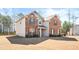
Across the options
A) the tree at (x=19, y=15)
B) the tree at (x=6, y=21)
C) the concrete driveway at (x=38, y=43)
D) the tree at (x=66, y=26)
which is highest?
the tree at (x=19, y=15)

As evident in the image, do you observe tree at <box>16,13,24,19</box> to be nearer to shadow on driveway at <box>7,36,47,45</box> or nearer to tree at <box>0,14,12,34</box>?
tree at <box>0,14,12,34</box>

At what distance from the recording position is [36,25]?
3529mm

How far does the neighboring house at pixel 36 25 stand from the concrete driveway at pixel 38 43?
97 mm

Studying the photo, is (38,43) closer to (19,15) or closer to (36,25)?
(36,25)

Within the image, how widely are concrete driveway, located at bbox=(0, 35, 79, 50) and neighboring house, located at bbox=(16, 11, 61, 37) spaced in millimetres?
97

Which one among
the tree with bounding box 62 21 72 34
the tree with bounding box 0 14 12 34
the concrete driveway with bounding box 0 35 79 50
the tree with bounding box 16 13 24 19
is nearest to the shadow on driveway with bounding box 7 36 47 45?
the concrete driveway with bounding box 0 35 79 50

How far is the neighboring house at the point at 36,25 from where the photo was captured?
3512 millimetres

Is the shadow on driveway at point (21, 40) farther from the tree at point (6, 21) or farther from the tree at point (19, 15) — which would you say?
the tree at point (19, 15)

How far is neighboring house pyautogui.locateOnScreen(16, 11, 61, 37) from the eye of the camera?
11.5ft

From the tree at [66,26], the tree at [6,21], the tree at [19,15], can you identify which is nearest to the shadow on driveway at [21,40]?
the tree at [6,21]

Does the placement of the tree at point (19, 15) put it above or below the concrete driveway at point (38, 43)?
above

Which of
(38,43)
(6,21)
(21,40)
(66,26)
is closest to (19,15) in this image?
(6,21)
